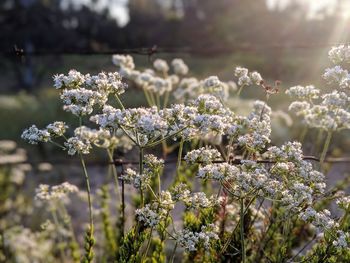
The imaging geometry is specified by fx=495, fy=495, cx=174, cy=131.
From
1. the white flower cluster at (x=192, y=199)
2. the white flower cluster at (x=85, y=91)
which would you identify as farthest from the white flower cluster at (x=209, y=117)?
the white flower cluster at (x=85, y=91)

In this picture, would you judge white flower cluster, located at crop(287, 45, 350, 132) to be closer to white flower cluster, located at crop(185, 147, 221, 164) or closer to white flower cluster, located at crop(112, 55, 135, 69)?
white flower cluster, located at crop(185, 147, 221, 164)

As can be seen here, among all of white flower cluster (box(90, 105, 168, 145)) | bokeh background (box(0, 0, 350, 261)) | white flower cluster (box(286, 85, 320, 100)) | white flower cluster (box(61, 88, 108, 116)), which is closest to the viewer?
white flower cluster (box(90, 105, 168, 145))

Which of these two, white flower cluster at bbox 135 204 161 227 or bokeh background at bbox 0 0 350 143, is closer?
white flower cluster at bbox 135 204 161 227

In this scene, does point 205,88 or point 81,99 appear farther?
point 205,88

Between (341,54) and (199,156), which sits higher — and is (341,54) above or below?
above

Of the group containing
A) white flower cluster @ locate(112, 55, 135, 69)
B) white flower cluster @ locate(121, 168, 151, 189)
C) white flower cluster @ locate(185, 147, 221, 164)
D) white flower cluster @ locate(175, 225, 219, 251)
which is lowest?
white flower cluster @ locate(175, 225, 219, 251)

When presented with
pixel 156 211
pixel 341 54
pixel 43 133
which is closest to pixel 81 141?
pixel 43 133

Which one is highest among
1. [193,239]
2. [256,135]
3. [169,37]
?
[169,37]

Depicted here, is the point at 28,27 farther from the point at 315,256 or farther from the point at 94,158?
the point at 315,256

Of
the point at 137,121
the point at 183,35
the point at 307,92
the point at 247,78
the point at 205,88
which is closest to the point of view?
the point at 137,121

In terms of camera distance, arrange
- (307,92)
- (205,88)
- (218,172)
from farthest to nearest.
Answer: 1. (205,88)
2. (307,92)
3. (218,172)

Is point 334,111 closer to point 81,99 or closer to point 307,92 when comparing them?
point 307,92

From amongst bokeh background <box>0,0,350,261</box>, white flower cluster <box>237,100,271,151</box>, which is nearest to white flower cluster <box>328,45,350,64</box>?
white flower cluster <box>237,100,271,151</box>

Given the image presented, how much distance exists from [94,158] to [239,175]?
11.9 meters
